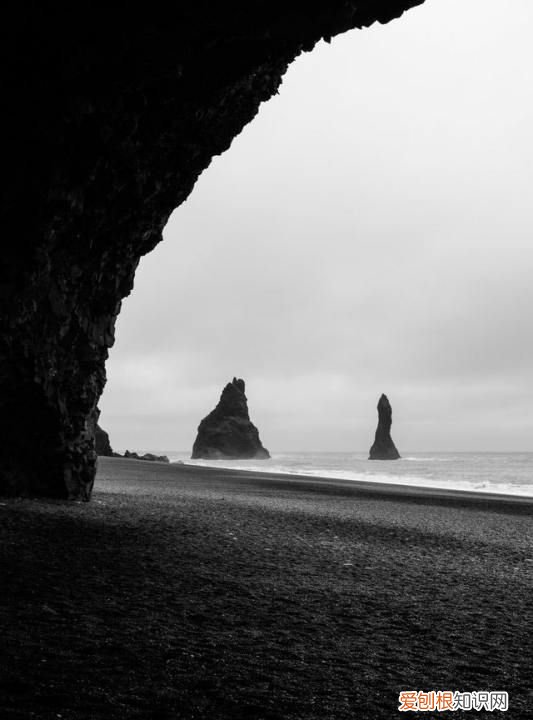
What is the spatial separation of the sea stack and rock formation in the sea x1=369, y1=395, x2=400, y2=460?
93.8 ft

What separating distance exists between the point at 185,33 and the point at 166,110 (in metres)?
3.16

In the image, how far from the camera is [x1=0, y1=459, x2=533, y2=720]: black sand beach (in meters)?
3.62

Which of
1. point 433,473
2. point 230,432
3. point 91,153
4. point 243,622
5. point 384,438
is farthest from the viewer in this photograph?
point 384,438

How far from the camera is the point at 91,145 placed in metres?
10.8

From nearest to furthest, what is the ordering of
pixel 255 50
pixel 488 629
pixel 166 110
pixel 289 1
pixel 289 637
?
pixel 289 637, pixel 488 629, pixel 289 1, pixel 255 50, pixel 166 110

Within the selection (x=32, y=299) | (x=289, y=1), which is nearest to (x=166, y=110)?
(x=289, y=1)

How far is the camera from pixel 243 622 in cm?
534

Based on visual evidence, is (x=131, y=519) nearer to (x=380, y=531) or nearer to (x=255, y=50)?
(x=380, y=531)

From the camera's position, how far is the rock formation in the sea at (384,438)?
142600mm

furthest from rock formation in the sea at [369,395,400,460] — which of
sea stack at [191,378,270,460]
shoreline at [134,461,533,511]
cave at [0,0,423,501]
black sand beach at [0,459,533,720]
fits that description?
black sand beach at [0,459,533,720]

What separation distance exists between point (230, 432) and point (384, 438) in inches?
1603

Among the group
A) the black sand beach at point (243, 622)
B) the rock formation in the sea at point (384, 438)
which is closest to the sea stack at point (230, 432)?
the rock formation in the sea at point (384, 438)

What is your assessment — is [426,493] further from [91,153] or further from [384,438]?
[384,438]

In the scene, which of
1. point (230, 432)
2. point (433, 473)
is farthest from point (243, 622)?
point (230, 432)
